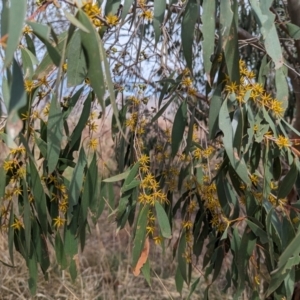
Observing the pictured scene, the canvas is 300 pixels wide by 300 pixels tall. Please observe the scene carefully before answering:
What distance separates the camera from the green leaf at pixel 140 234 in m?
1.07

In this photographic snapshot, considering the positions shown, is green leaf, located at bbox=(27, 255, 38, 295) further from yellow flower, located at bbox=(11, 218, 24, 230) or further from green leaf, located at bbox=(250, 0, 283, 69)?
green leaf, located at bbox=(250, 0, 283, 69)

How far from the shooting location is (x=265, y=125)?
104 centimetres

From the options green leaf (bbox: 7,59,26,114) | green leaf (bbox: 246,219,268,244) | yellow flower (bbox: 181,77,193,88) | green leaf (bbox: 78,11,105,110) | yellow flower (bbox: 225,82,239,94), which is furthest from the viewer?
yellow flower (bbox: 181,77,193,88)

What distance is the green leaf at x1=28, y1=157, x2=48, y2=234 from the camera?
3.54 ft

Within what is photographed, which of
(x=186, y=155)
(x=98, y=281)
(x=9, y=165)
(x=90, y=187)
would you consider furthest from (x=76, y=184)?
(x=98, y=281)

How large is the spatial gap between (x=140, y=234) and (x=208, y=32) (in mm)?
452

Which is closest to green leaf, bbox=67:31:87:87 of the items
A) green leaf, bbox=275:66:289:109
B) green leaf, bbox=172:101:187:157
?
green leaf, bbox=172:101:187:157

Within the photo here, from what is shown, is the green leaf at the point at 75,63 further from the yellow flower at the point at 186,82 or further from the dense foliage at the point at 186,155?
the yellow flower at the point at 186,82

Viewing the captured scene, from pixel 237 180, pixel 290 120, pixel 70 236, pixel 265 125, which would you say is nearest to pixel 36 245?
pixel 70 236

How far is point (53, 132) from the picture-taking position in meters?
1.01

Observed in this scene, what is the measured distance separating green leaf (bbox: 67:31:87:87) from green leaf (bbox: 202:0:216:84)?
0.23m

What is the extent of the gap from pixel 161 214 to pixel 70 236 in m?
0.24

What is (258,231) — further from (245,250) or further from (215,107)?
(215,107)

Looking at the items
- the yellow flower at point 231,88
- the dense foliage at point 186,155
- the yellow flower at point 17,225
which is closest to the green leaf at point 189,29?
the dense foliage at point 186,155
